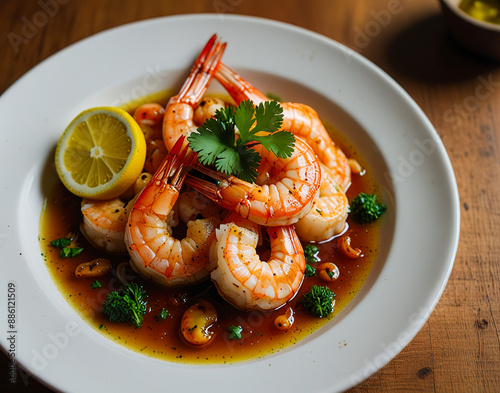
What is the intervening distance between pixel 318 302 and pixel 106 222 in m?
1.43

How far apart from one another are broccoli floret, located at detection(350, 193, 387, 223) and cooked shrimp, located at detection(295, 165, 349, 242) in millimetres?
100

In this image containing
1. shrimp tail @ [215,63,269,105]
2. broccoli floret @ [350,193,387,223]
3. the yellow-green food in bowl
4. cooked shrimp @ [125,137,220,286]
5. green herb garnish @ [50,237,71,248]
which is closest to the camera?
cooked shrimp @ [125,137,220,286]

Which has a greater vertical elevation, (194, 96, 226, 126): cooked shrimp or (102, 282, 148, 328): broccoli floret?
(194, 96, 226, 126): cooked shrimp

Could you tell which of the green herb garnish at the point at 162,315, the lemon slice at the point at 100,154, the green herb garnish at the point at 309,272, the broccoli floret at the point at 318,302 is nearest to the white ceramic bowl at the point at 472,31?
the green herb garnish at the point at 309,272

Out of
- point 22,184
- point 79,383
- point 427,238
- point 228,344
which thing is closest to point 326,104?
point 427,238

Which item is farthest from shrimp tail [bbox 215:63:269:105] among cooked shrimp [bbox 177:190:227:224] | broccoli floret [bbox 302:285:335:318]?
broccoli floret [bbox 302:285:335:318]

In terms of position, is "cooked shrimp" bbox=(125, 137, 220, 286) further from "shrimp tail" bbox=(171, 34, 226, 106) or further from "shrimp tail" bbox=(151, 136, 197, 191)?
"shrimp tail" bbox=(171, 34, 226, 106)

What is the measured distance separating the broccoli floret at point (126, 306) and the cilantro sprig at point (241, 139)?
897 mm

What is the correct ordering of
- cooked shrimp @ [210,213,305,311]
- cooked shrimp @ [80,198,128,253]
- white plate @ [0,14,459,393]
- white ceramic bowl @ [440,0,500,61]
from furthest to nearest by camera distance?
white ceramic bowl @ [440,0,500,61] → cooked shrimp @ [80,198,128,253] → cooked shrimp @ [210,213,305,311] → white plate @ [0,14,459,393]

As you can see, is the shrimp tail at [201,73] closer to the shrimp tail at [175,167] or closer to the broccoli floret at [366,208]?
the shrimp tail at [175,167]

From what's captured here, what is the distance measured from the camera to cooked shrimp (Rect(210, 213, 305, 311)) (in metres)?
2.91

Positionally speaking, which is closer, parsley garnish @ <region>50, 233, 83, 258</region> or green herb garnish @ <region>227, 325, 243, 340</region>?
green herb garnish @ <region>227, 325, 243, 340</region>

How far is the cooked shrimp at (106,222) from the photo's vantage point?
331 centimetres

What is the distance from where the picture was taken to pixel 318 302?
3.12 m
